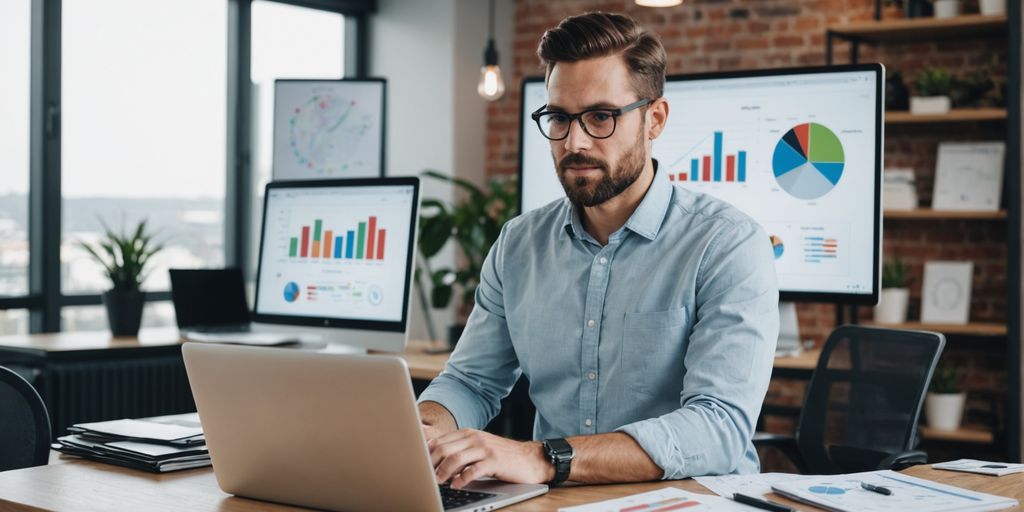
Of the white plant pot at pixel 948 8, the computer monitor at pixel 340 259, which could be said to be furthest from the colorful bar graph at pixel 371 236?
the white plant pot at pixel 948 8

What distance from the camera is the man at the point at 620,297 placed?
1643mm

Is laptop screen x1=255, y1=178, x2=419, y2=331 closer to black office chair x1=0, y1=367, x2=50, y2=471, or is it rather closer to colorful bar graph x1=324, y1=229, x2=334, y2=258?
colorful bar graph x1=324, y1=229, x2=334, y2=258

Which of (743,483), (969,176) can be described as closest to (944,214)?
(969,176)

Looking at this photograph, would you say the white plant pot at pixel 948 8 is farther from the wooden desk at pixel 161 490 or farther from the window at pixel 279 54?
the wooden desk at pixel 161 490

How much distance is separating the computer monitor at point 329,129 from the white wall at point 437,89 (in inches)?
59.4

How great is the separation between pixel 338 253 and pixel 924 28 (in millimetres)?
2651

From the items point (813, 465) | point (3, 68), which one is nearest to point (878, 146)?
point (813, 465)

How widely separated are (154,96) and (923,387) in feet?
12.4

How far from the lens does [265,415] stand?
1350 millimetres

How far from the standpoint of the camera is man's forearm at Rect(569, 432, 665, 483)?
147 centimetres

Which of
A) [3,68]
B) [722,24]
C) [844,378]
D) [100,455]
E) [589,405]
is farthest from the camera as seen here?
[722,24]

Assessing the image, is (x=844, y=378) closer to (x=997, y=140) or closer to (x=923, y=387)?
(x=923, y=387)

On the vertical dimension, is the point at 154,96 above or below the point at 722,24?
below

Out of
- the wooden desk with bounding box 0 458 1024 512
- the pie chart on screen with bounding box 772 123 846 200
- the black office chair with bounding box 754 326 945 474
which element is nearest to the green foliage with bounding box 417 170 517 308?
the pie chart on screen with bounding box 772 123 846 200
